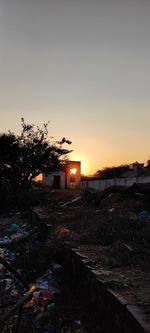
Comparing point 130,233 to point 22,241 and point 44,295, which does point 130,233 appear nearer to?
point 44,295

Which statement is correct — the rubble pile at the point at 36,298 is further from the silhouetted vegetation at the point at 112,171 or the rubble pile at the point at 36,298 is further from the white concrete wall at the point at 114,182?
the silhouetted vegetation at the point at 112,171

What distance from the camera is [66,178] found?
1387 inches

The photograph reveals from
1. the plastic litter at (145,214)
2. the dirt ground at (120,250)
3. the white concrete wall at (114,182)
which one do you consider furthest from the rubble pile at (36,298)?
the white concrete wall at (114,182)

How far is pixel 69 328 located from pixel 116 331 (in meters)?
1.05

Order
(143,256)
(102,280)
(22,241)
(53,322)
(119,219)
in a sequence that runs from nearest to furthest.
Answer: (102,280) → (53,322) → (143,256) → (119,219) → (22,241)

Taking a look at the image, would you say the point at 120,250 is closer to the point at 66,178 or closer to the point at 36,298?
the point at 36,298

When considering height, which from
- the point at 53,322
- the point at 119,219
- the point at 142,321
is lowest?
the point at 53,322

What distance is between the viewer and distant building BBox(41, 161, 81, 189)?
34.8 metres

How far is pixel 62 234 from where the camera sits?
8562 millimetres

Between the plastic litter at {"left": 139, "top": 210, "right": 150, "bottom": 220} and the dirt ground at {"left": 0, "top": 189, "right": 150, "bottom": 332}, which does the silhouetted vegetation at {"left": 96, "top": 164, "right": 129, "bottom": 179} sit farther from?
the plastic litter at {"left": 139, "top": 210, "right": 150, "bottom": 220}

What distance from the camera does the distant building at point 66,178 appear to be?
3481 cm

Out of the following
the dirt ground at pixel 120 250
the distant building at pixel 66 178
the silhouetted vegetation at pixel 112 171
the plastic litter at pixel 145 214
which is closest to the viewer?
the dirt ground at pixel 120 250

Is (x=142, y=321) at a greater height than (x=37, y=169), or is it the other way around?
(x=37, y=169)

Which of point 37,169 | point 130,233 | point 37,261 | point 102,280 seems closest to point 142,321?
point 102,280
